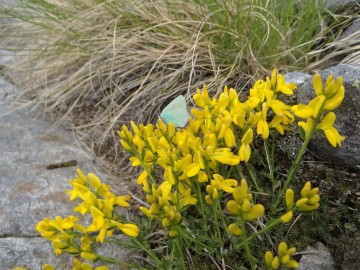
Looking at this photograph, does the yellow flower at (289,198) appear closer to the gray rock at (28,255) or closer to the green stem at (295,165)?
the green stem at (295,165)

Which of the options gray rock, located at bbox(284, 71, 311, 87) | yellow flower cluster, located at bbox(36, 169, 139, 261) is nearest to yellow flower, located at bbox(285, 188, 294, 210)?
yellow flower cluster, located at bbox(36, 169, 139, 261)

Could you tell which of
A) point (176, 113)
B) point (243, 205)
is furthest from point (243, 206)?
point (176, 113)

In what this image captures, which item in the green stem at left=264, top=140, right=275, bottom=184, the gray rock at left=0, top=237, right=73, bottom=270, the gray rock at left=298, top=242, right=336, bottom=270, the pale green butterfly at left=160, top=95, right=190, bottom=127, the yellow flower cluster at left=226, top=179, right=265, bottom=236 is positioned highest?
the yellow flower cluster at left=226, top=179, right=265, bottom=236

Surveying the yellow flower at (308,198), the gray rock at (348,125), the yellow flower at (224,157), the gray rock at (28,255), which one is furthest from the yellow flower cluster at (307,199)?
the gray rock at (28,255)

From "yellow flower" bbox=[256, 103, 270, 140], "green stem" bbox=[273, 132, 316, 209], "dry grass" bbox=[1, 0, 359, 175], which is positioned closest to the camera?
"green stem" bbox=[273, 132, 316, 209]

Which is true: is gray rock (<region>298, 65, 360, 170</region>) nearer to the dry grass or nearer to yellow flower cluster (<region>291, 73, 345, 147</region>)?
yellow flower cluster (<region>291, 73, 345, 147</region>)

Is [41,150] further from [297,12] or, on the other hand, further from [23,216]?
[297,12]

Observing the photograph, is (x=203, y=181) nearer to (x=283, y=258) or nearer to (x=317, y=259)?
(x=283, y=258)
